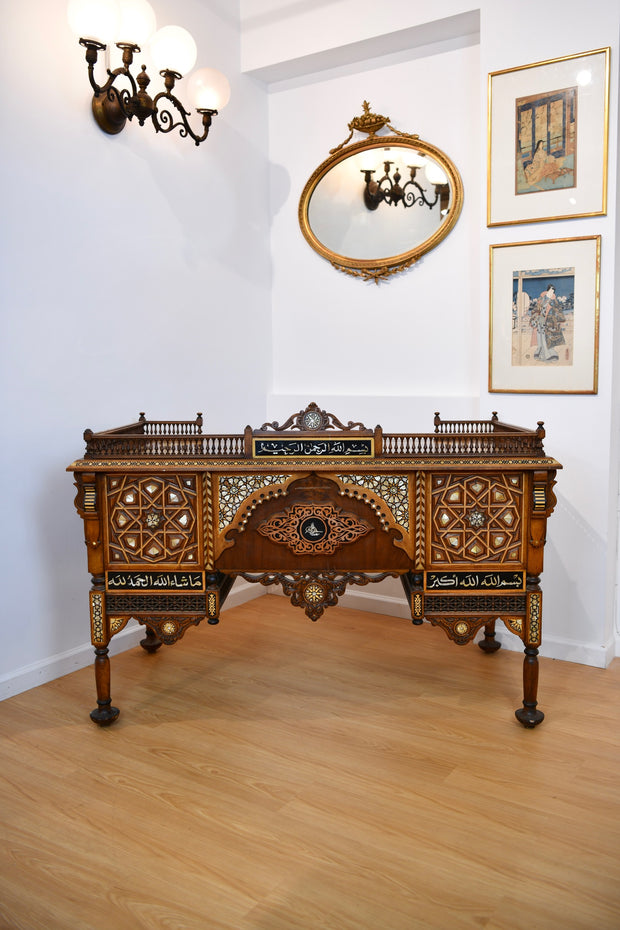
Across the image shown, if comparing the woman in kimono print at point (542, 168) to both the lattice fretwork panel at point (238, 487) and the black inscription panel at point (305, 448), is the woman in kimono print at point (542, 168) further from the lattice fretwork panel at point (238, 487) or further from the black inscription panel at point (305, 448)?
the lattice fretwork panel at point (238, 487)

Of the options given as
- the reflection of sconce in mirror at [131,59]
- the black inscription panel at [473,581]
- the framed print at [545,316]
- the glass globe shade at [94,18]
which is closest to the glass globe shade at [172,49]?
the reflection of sconce in mirror at [131,59]

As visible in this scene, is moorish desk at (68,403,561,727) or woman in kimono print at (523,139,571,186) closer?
moorish desk at (68,403,561,727)

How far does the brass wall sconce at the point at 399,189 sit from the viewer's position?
3.71 metres

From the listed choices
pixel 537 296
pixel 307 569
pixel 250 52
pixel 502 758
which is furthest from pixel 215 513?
pixel 250 52

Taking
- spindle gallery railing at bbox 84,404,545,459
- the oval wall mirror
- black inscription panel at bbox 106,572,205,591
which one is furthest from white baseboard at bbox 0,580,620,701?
the oval wall mirror

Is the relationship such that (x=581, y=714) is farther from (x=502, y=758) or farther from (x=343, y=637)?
(x=343, y=637)

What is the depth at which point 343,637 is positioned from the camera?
3.64 meters

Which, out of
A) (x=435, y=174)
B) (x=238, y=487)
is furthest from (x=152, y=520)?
(x=435, y=174)

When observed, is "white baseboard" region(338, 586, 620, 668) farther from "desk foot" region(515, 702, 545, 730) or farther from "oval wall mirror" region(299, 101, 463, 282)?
"oval wall mirror" region(299, 101, 463, 282)

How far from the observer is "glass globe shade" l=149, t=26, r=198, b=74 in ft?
9.57

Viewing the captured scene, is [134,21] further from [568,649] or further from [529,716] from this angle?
[568,649]

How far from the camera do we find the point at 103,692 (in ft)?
8.87

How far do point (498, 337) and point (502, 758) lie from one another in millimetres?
1886

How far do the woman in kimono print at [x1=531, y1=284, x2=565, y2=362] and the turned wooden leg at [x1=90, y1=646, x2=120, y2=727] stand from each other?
2259 mm
